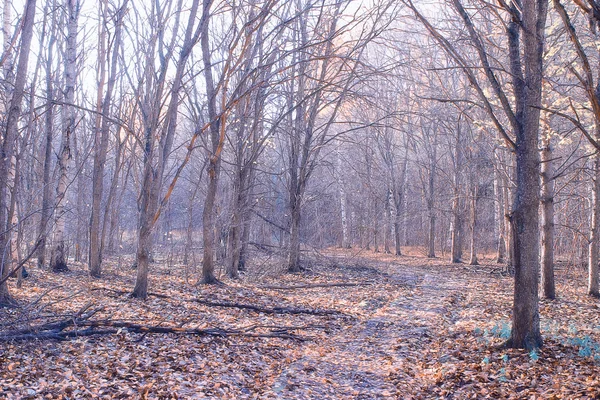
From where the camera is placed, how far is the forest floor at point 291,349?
547 cm

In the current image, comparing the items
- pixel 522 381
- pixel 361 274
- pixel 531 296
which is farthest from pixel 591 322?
pixel 361 274

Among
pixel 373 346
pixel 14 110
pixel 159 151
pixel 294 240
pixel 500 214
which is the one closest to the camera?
pixel 14 110

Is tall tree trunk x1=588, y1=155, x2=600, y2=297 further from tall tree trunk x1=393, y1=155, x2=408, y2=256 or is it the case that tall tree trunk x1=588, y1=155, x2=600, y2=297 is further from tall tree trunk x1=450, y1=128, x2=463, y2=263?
tall tree trunk x1=393, y1=155, x2=408, y2=256

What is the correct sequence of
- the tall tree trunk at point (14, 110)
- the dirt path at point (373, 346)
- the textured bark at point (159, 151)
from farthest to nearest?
1. the textured bark at point (159, 151)
2. the tall tree trunk at point (14, 110)
3. the dirt path at point (373, 346)

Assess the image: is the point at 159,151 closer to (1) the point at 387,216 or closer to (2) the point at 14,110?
(2) the point at 14,110

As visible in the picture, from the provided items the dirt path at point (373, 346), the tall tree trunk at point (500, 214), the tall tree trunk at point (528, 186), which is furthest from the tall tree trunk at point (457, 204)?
the tall tree trunk at point (528, 186)

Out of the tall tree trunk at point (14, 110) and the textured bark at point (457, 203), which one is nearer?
the tall tree trunk at point (14, 110)

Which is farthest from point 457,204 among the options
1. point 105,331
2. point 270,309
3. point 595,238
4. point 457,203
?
point 105,331

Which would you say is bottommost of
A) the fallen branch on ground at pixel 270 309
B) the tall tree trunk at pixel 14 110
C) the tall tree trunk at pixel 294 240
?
the fallen branch on ground at pixel 270 309

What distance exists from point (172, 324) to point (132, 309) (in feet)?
4.09

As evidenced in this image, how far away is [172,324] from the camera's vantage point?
7.90 metres

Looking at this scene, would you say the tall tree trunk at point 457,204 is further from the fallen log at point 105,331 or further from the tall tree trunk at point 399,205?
the fallen log at point 105,331

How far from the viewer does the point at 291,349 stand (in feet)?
24.5

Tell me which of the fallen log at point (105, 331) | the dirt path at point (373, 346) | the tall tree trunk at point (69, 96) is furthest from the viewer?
the tall tree trunk at point (69, 96)
